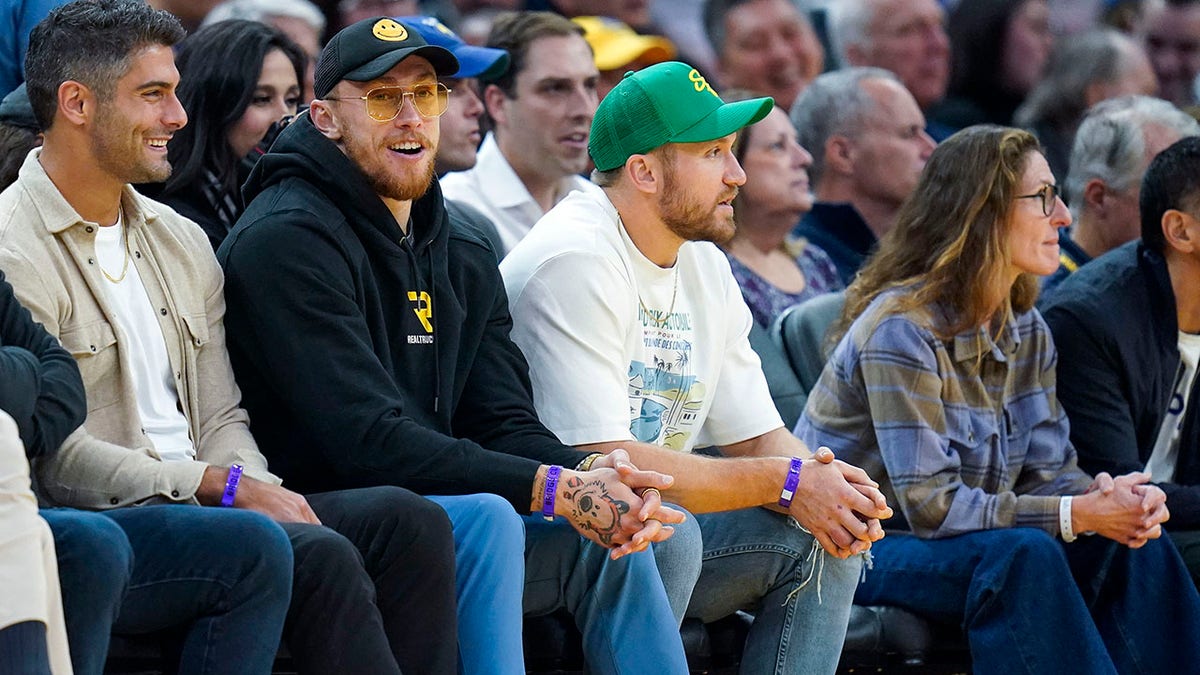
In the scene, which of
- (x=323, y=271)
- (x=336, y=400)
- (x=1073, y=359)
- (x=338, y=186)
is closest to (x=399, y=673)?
(x=336, y=400)

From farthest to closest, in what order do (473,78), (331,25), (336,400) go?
1. (331,25)
2. (473,78)
3. (336,400)

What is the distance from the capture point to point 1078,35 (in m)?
8.43

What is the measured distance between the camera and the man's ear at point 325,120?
378 centimetres

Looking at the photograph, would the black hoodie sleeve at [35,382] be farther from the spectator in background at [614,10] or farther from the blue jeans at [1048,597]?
the spectator in background at [614,10]

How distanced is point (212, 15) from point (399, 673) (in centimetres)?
325

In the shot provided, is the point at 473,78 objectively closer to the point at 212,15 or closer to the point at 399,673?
the point at 212,15

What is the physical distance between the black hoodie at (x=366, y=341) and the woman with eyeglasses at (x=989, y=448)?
94 centimetres

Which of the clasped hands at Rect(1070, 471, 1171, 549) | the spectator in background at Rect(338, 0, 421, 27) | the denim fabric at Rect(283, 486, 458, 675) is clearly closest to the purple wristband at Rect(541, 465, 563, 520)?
the denim fabric at Rect(283, 486, 458, 675)

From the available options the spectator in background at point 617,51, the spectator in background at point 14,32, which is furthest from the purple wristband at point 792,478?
the spectator in background at point 617,51

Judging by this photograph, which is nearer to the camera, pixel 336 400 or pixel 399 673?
pixel 399 673

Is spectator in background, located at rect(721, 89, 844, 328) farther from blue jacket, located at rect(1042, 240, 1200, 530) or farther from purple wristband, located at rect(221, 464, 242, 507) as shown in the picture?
purple wristband, located at rect(221, 464, 242, 507)

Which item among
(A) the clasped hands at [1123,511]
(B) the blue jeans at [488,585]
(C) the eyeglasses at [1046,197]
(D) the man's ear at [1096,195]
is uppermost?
(C) the eyeglasses at [1046,197]

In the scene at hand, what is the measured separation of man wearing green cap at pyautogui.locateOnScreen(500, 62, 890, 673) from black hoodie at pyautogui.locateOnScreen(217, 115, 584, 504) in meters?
0.15

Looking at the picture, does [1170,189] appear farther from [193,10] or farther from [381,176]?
[193,10]
